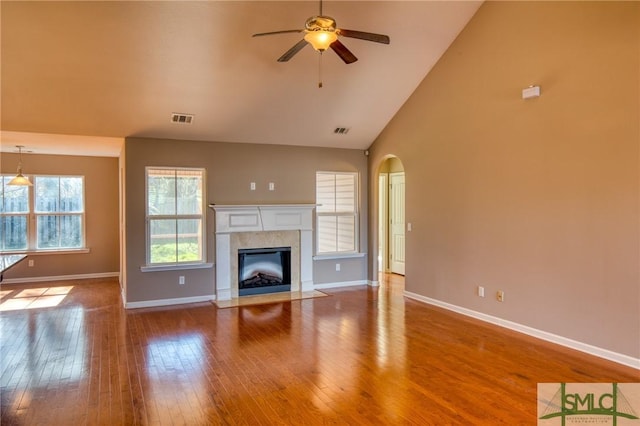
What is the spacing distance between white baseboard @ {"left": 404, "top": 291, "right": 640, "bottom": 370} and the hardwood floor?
108 millimetres

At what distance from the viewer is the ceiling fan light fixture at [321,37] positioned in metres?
3.01

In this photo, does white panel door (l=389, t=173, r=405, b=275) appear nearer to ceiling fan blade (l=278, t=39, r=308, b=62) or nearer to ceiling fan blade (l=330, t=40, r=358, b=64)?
ceiling fan blade (l=330, t=40, r=358, b=64)

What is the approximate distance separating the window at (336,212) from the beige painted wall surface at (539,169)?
1.62 m

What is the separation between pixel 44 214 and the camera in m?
7.86

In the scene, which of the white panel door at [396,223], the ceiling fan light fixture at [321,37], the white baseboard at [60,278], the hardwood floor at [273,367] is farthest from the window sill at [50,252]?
the ceiling fan light fixture at [321,37]

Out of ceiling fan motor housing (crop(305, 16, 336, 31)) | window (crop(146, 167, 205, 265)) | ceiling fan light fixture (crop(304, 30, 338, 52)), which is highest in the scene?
ceiling fan motor housing (crop(305, 16, 336, 31))

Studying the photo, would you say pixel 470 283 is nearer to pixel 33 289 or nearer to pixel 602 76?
pixel 602 76

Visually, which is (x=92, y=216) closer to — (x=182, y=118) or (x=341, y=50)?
(x=182, y=118)

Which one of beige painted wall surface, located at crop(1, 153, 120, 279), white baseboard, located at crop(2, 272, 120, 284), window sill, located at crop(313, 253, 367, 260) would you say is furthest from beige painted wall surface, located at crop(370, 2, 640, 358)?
white baseboard, located at crop(2, 272, 120, 284)

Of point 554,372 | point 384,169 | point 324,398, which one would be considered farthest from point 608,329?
point 384,169

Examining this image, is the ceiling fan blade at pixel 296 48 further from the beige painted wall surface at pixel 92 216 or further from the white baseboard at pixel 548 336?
the beige painted wall surface at pixel 92 216

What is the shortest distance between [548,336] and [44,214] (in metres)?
8.65

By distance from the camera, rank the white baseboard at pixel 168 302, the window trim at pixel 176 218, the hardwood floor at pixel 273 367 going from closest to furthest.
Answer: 1. the hardwood floor at pixel 273 367
2. the white baseboard at pixel 168 302
3. the window trim at pixel 176 218

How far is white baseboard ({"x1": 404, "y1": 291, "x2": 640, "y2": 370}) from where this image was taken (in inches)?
140
